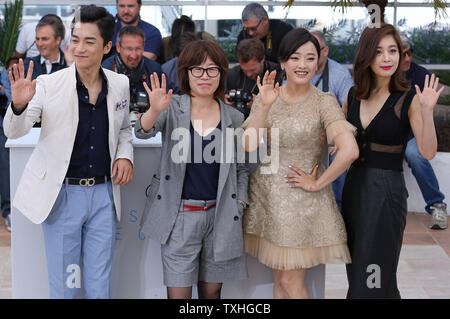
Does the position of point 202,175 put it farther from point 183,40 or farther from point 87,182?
point 183,40

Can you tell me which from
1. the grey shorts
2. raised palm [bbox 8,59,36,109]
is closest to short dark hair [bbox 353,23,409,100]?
the grey shorts

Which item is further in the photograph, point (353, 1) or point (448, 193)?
point (353, 1)

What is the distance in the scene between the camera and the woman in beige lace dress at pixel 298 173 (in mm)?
3293

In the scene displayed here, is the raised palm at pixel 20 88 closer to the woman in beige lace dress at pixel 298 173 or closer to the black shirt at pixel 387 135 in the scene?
the woman in beige lace dress at pixel 298 173

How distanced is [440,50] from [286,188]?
4607mm

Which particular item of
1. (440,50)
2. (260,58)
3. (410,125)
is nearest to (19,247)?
(410,125)

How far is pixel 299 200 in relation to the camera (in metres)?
3.34

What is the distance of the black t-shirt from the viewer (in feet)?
19.3

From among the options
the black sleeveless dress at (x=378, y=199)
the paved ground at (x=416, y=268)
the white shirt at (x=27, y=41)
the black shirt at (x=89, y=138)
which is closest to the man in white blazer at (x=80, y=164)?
the black shirt at (x=89, y=138)

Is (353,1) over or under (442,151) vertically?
over

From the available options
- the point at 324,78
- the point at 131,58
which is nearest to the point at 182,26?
the point at 131,58

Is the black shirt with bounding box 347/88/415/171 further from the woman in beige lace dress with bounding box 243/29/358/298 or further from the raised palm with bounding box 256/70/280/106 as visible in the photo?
the raised palm with bounding box 256/70/280/106

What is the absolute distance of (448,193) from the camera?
21.6 ft

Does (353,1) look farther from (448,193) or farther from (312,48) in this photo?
(312,48)
